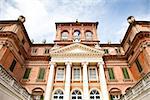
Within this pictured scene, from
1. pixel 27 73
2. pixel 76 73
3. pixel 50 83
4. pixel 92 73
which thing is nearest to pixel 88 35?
pixel 92 73

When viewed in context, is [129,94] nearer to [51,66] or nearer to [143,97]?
[143,97]

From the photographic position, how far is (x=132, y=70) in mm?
23344

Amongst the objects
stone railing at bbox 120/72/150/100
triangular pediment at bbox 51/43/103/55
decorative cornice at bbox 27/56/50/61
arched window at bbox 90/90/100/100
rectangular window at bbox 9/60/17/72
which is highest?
triangular pediment at bbox 51/43/103/55

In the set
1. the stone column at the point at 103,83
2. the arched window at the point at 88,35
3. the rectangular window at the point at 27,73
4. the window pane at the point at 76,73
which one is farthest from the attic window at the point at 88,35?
the rectangular window at the point at 27,73

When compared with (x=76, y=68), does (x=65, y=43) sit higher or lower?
higher

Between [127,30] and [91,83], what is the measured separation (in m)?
10.4

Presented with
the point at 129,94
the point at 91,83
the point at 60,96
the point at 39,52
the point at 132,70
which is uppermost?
the point at 39,52

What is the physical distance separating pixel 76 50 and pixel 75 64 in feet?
7.55

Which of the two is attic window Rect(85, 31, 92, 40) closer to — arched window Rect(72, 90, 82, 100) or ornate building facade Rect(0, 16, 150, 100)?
ornate building facade Rect(0, 16, 150, 100)

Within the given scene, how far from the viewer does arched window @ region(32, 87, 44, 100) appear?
822 inches

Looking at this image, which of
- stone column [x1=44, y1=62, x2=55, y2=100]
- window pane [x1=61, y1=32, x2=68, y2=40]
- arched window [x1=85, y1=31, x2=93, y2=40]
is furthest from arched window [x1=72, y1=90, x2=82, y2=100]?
arched window [x1=85, y1=31, x2=93, y2=40]

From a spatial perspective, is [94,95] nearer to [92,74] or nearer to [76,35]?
[92,74]

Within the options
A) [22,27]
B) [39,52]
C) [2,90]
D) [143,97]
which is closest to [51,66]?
[39,52]

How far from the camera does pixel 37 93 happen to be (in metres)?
21.3
